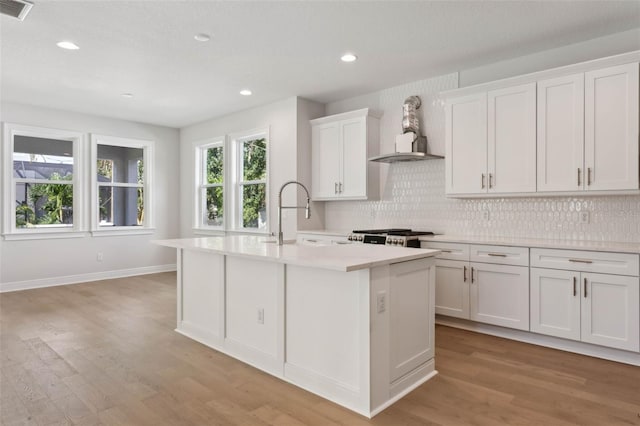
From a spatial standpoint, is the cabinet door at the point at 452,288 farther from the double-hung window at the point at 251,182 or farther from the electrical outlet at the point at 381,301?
the double-hung window at the point at 251,182

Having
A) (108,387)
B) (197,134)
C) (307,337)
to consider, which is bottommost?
(108,387)

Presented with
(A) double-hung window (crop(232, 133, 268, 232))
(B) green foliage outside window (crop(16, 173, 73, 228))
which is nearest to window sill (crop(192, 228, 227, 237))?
(A) double-hung window (crop(232, 133, 268, 232))

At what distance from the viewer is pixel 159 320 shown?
4.20 metres

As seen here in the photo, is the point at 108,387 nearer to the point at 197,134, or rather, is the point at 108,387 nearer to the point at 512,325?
the point at 512,325

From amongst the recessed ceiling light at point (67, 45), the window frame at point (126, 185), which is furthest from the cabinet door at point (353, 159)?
the window frame at point (126, 185)

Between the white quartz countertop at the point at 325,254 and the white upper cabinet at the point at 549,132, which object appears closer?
the white quartz countertop at the point at 325,254

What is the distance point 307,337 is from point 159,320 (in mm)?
2286

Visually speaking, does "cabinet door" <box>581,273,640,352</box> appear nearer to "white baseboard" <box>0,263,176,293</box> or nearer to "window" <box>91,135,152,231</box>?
"white baseboard" <box>0,263,176,293</box>

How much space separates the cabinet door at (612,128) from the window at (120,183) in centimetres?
668

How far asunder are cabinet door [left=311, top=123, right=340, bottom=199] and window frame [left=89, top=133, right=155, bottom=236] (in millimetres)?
3466

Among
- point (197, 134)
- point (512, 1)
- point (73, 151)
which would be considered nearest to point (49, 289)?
point (73, 151)

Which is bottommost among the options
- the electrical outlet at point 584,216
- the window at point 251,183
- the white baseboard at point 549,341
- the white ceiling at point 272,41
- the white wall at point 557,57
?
the white baseboard at point 549,341

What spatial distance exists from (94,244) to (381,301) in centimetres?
586

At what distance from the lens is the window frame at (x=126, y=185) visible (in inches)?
256
